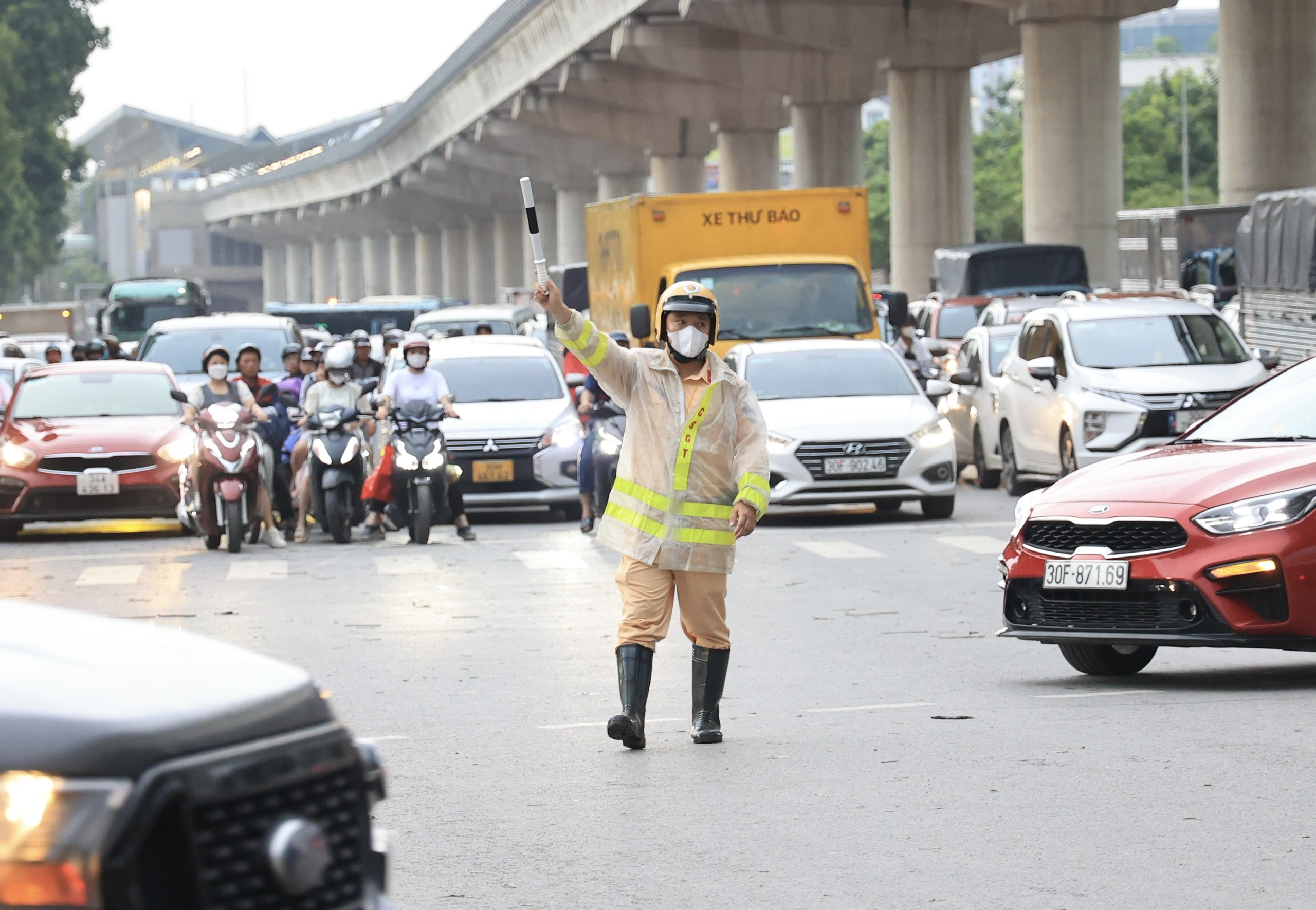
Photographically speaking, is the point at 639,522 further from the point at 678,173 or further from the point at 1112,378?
the point at 678,173

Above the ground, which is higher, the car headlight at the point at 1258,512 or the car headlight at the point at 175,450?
the car headlight at the point at 1258,512

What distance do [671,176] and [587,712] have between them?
66244mm

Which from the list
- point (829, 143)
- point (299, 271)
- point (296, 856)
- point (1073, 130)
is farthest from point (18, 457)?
point (299, 271)

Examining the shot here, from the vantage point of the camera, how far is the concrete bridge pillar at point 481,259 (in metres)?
114

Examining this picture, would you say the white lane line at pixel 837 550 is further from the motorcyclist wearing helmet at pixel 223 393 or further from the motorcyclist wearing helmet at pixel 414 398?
the motorcyclist wearing helmet at pixel 223 393

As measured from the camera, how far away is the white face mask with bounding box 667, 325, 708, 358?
28.4 feet

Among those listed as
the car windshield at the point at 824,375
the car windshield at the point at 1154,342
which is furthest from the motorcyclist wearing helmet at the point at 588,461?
the car windshield at the point at 1154,342

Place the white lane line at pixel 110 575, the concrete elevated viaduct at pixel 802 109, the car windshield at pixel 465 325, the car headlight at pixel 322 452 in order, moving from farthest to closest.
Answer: the concrete elevated viaduct at pixel 802 109 < the car windshield at pixel 465 325 < the car headlight at pixel 322 452 < the white lane line at pixel 110 575

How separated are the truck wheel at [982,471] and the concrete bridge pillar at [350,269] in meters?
116

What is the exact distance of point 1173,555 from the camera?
9.63 meters

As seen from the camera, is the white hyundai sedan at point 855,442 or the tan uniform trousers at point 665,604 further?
the white hyundai sedan at point 855,442

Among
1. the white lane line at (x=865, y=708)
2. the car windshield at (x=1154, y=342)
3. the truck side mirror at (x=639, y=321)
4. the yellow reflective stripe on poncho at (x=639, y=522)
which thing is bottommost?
the white lane line at (x=865, y=708)

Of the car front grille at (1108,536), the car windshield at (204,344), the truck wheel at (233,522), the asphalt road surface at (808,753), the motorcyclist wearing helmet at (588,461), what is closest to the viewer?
the asphalt road surface at (808,753)

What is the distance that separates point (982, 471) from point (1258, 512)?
15.4 m
